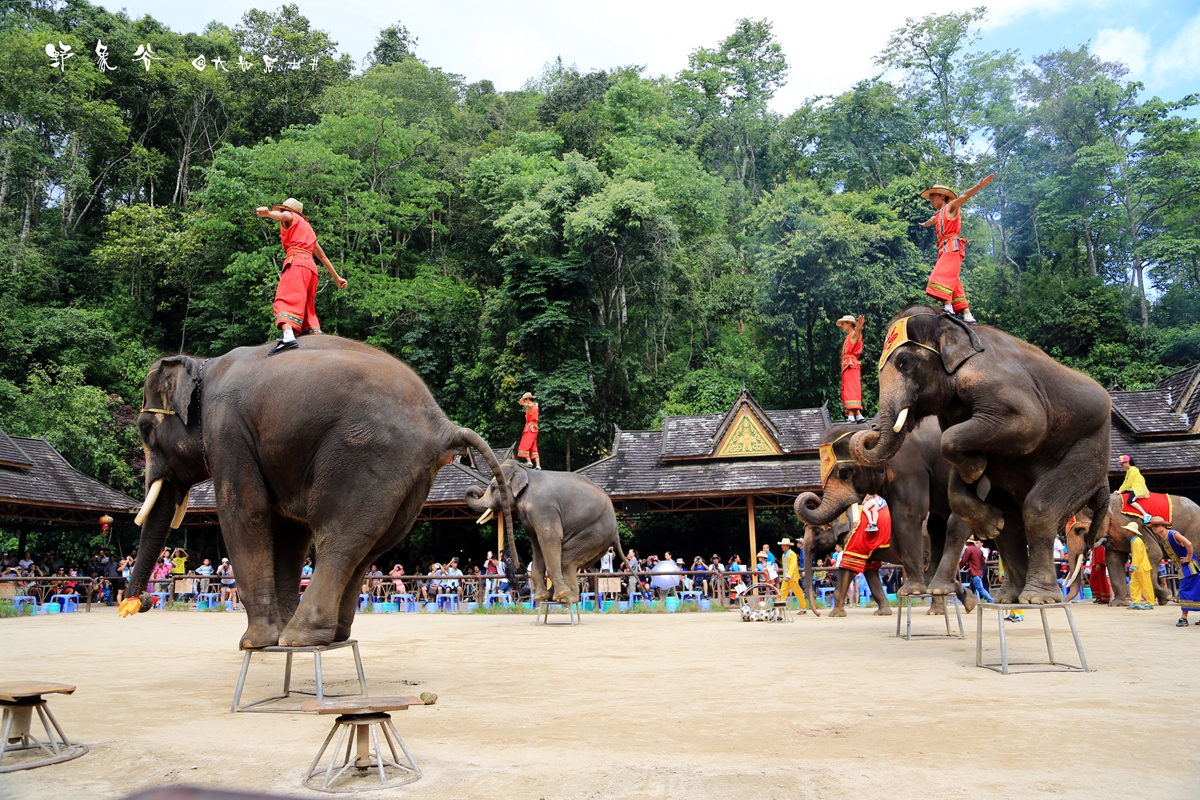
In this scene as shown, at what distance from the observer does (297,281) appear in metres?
7.40

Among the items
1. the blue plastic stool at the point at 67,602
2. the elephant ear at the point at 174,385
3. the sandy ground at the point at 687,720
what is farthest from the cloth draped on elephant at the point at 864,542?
the blue plastic stool at the point at 67,602

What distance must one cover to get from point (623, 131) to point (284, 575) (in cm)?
3753

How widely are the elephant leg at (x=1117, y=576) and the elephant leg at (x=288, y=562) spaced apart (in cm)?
1406

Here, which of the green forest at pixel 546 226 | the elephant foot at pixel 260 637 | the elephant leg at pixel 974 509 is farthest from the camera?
the green forest at pixel 546 226

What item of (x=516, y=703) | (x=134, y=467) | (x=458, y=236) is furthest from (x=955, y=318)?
(x=458, y=236)

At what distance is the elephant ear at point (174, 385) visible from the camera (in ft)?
22.6

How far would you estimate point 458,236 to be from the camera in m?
40.3

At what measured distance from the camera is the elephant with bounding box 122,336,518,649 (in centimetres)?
612

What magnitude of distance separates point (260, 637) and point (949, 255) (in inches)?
274

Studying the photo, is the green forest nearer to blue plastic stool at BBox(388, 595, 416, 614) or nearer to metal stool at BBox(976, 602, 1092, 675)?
blue plastic stool at BBox(388, 595, 416, 614)

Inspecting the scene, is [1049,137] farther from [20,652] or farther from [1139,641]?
[20,652]

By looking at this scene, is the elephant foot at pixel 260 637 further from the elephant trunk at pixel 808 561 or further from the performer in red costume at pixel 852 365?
the elephant trunk at pixel 808 561

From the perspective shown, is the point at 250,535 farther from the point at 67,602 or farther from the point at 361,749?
the point at 67,602

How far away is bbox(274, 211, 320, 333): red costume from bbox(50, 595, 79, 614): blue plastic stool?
1730cm
